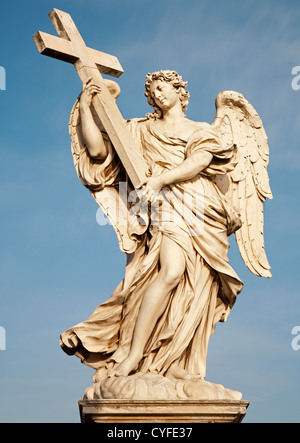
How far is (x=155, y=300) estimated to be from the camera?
7.23 m

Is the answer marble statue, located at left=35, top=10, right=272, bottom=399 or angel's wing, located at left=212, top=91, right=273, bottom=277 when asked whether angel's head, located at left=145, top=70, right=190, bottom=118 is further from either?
angel's wing, located at left=212, top=91, right=273, bottom=277

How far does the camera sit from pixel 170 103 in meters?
8.09

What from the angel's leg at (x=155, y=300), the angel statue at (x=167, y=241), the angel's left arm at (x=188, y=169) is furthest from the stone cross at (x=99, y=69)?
the angel's leg at (x=155, y=300)

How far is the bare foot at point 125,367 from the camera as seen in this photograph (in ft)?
23.1

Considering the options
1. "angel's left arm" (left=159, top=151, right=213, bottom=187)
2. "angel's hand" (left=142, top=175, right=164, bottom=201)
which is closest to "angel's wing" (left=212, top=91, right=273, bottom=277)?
"angel's left arm" (left=159, top=151, right=213, bottom=187)

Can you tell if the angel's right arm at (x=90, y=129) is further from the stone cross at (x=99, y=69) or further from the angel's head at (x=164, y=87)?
the angel's head at (x=164, y=87)

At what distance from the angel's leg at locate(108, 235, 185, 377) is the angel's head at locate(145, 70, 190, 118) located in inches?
65.4

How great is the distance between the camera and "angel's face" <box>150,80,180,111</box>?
8062 millimetres

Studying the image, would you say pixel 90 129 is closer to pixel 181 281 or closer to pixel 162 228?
pixel 162 228

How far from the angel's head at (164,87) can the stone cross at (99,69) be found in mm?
406
